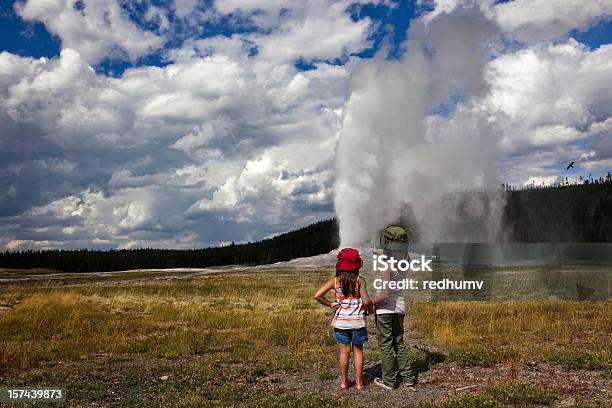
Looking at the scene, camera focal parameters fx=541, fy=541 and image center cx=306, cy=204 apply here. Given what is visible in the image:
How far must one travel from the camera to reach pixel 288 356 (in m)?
13.4

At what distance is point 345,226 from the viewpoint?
77.1 meters

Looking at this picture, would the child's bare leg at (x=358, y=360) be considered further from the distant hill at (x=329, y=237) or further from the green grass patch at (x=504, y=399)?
the distant hill at (x=329, y=237)

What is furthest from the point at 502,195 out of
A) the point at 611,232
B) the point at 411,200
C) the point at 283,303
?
the point at 283,303

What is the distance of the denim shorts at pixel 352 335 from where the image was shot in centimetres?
934

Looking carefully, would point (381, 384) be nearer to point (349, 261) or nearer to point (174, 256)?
point (349, 261)

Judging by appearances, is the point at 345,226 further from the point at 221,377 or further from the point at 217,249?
the point at 217,249

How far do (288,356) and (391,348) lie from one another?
4367 millimetres

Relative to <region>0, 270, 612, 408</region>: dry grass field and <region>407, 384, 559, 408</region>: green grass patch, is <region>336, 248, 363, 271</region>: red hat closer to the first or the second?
<region>0, 270, 612, 408</region>: dry grass field

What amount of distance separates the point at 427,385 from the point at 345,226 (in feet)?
220

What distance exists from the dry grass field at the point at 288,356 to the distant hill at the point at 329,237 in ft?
282

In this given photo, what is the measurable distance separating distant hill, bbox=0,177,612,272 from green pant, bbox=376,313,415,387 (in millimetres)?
96521

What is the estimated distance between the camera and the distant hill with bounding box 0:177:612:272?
404ft

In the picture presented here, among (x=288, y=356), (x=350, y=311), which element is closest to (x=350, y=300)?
(x=350, y=311)

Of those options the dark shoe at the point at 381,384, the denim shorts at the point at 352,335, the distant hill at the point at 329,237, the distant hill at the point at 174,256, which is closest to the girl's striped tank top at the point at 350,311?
the denim shorts at the point at 352,335
